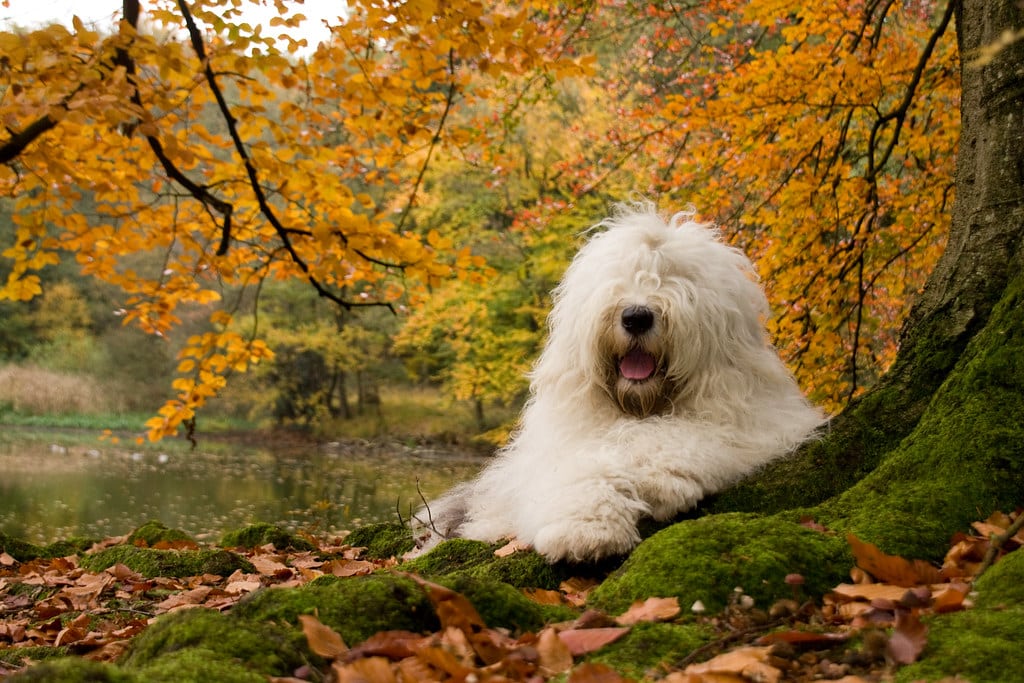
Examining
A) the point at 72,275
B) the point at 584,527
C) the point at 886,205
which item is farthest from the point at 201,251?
the point at 72,275

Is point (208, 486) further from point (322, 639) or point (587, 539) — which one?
point (322, 639)

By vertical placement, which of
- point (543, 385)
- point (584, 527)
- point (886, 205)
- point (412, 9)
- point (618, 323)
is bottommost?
point (584, 527)

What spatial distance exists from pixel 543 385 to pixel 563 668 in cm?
240

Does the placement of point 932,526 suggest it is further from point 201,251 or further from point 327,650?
point 201,251

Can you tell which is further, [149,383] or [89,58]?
[149,383]

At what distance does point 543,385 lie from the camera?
415 cm

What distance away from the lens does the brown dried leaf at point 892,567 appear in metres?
2.15

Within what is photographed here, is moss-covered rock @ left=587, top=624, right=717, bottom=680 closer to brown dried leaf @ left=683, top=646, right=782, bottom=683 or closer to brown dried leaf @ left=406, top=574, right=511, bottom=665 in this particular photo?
brown dried leaf @ left=683, top=646, right=782, bottom=683

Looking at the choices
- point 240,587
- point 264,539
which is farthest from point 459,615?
point 264,539

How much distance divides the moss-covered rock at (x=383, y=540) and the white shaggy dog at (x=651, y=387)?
3.78 feet

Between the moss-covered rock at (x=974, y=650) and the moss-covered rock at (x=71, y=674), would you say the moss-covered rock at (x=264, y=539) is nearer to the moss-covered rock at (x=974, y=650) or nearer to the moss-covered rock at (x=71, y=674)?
the moss-covered rock at (x=71, y=674)

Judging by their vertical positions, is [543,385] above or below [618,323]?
below

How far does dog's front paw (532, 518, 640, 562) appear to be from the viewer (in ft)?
10.0

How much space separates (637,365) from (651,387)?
0.12m
